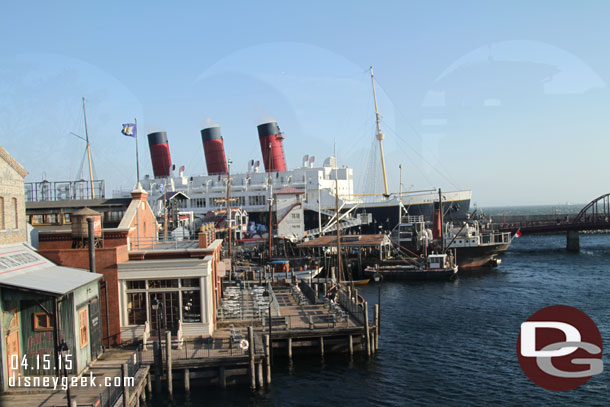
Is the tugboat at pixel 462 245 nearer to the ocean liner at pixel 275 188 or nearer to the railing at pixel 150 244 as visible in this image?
the ocean liner at pixel 275 188

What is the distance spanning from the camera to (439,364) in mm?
24234

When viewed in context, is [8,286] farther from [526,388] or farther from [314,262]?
[314,262]

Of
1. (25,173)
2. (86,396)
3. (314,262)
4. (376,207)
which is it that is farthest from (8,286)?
(376,207)

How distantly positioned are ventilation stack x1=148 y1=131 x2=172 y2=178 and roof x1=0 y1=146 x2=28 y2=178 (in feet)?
198

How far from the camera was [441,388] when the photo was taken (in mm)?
21219

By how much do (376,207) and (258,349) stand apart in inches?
2244

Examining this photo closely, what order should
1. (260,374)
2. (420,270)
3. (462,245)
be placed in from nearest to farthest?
(260,374) < (420,270) < (462,245)

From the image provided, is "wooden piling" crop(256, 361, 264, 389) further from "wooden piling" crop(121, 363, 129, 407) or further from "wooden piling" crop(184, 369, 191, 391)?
"wooden piling" crop(121, 363, 129, 407)

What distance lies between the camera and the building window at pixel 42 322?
55.8ft

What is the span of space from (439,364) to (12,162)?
60.6ft

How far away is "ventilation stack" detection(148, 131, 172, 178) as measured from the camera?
7975 cm

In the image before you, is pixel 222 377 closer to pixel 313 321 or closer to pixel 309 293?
pixel 313 321

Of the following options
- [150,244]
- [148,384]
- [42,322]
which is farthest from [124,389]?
[150,244]

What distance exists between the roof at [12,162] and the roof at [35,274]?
2.60m
